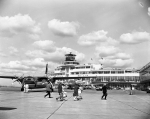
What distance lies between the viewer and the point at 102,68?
13525 cm

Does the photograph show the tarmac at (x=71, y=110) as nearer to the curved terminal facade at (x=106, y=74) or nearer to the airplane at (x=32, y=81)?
the airplane at (x=32, y=81)

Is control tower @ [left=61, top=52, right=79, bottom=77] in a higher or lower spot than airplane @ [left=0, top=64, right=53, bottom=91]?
higher

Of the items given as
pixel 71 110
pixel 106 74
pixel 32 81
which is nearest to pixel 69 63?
pixel 106 74

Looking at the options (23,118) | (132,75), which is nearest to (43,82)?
(23,118)

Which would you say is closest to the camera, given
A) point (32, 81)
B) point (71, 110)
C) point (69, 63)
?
point (71, 110)

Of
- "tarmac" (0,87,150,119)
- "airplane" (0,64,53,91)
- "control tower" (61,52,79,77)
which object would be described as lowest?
"tarmac" (0,87,150,119)

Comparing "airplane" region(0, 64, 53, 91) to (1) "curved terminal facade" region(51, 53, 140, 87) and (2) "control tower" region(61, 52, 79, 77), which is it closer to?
(1) "curved terminal facade" region(51, 53, 140, 87)

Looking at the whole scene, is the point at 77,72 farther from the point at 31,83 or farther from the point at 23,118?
the point at 23,118

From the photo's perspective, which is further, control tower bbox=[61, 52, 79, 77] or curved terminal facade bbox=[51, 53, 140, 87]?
control tower bbox=[61, 52, 79, 77]

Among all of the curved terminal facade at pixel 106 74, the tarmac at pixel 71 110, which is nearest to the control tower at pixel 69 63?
the curved terminal facade at pixel 106 74

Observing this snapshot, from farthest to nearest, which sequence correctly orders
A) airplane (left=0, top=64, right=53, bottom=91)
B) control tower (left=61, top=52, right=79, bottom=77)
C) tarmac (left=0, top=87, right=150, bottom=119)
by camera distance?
control tower (left=61, top=52, right=79, bottom=77), airplane (left=0, top=64, right=53, bottom=91), tarmac (left=0, top=87, right=150, bottom=119)

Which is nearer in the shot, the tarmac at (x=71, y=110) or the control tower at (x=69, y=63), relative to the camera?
the tarmac at (x=71, y=110)

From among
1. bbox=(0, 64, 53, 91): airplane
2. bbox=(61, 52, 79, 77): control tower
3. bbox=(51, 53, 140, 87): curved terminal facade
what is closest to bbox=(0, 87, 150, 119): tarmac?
bbox=(0, 64, 53, 91): airplane

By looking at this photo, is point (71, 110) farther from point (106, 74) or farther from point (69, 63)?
point (69, 63)
